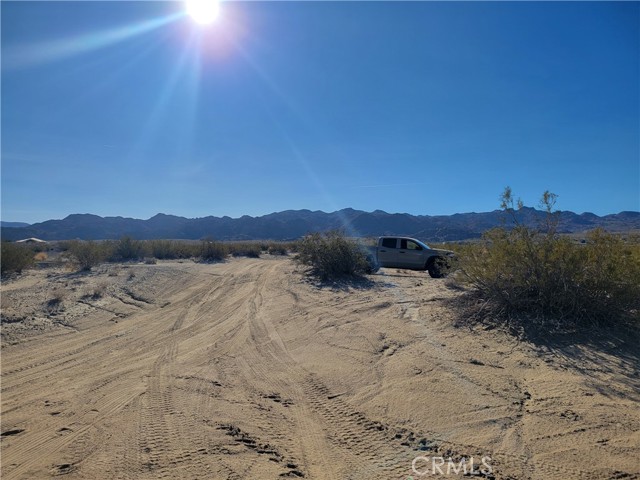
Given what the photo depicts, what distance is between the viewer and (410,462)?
377 cm

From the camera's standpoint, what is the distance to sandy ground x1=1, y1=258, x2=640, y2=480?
12.6 feet

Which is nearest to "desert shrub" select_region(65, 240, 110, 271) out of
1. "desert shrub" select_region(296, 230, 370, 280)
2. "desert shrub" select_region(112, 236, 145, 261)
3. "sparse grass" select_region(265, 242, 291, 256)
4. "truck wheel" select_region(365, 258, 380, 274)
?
"desert shrub" select_region(112, 236, 145, 261)

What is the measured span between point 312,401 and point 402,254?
15.2m

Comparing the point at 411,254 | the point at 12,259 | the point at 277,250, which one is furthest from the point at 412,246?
the point at 277,250

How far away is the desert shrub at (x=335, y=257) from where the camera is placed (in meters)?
17.6

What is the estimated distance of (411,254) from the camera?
19.6m

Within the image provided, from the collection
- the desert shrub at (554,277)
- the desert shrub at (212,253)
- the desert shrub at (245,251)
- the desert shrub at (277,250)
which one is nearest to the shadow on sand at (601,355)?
the desert shrub at (554,277)

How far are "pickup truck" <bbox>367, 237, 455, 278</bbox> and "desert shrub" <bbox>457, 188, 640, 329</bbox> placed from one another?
407 inches

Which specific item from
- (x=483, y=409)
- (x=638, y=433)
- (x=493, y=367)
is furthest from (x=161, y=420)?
(x=638, y=433)

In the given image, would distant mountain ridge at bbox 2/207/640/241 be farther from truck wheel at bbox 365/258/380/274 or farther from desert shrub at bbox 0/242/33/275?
desert shrub at bbox 0/242/33/275

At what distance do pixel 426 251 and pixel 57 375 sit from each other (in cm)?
1588

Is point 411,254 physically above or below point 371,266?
above

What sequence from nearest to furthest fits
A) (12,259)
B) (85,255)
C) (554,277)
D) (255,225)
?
1. (554,277)
2. (12,259)
3. (85,255)
4. (255,225)
